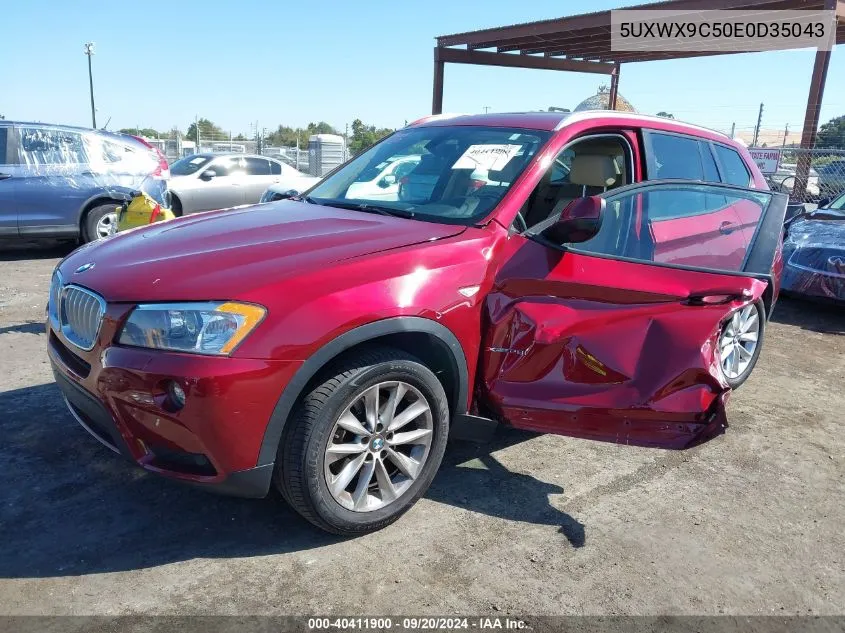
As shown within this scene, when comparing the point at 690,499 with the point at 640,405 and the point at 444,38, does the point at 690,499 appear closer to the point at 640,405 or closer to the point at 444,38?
the point at 640,405

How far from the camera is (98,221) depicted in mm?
8742

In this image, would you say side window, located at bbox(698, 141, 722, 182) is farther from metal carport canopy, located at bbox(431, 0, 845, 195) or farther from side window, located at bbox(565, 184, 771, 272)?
metal carport canopy, located at bbox(431, 0, 845, 195)

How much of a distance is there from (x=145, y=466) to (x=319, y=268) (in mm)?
991

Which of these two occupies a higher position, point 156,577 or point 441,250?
point 441,250

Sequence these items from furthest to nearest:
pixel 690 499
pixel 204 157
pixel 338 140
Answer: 1. pixel 338 140
2. pixel 204 157
3. pixel 690 499

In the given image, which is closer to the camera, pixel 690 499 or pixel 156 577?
pixel 156 577

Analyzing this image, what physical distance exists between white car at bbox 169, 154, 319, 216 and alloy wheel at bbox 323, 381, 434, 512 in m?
9.01

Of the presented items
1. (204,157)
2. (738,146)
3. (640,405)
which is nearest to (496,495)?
(640,405)

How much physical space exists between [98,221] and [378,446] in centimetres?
752

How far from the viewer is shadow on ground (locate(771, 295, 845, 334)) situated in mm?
6582

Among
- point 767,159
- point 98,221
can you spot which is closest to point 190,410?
point 98,221

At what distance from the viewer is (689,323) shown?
3.00 metres

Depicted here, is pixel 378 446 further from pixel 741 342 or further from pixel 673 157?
pixel 741 342

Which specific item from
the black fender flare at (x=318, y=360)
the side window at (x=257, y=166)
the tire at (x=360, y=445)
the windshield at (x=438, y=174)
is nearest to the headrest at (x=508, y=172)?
the windshield at (x=438, y=174)
